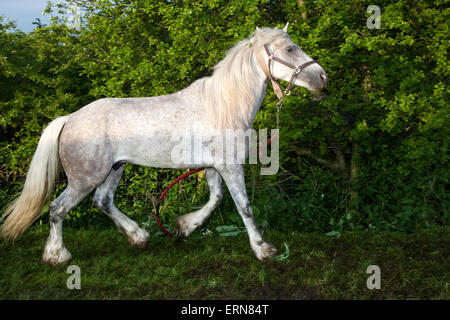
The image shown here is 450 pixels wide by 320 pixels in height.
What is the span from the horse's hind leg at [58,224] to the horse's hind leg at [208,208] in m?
1.11

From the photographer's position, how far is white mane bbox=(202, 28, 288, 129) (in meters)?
3.95

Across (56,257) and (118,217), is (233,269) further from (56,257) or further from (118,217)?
(56,257)

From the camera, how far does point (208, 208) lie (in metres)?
4.46

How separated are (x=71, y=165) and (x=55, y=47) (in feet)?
13.4

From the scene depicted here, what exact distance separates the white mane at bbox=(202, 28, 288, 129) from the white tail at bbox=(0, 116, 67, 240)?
1558 mm

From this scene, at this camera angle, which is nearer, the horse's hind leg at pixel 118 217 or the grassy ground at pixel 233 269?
the grassy ground at pixel 233 269

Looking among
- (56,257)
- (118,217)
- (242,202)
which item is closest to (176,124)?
(242,202)

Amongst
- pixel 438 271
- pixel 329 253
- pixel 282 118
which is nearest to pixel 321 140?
pixel 282 118

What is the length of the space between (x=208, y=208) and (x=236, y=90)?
1.31 m

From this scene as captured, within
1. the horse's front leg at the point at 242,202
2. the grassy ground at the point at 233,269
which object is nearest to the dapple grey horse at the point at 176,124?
the horse's front leg at the point at 242,202

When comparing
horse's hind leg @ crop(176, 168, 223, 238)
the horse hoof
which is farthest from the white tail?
horse's hind leg @ crop(176, 168, 223, 238)

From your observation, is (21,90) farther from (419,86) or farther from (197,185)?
(419,86)

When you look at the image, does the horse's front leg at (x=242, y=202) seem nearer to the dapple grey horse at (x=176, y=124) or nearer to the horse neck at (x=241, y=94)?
the dapple grey horse at (x=176, y=124)

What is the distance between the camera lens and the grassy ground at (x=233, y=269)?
331cm
